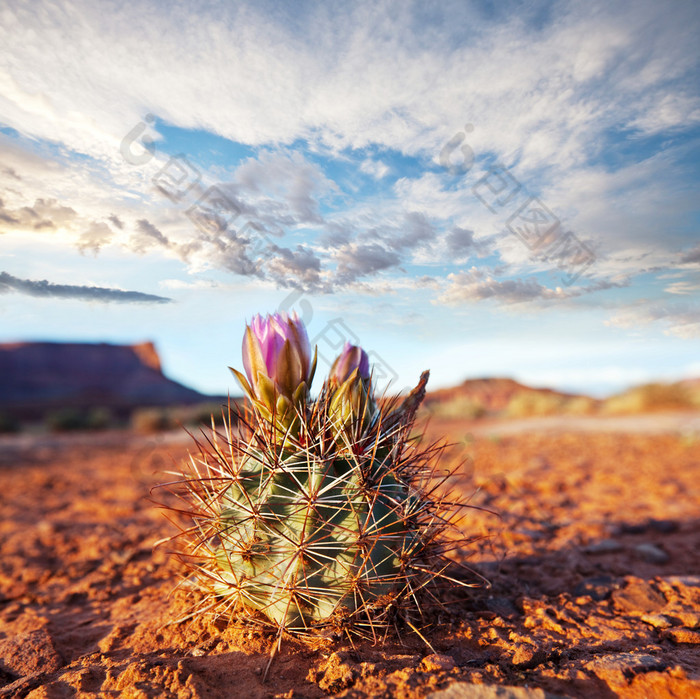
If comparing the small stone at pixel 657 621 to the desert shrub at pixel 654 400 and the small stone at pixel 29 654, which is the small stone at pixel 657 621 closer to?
the small stone at pixel 29 654

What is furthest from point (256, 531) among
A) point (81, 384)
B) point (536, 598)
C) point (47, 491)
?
point (81, 384)

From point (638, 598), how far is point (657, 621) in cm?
35

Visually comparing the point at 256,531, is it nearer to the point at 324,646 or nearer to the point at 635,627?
the point at 324,646

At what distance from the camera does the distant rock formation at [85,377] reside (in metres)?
53.0

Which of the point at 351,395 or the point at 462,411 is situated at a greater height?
the point at 462,411

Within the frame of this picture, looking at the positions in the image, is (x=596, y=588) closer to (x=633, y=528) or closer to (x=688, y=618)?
(x=688, y=618)

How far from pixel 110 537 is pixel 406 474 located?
3325 mm

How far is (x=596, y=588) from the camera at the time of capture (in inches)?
120

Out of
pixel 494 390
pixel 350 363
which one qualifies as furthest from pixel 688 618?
pixel 494 390

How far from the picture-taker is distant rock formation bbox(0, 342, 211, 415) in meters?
53.0

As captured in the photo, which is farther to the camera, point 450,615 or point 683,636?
point 450,615

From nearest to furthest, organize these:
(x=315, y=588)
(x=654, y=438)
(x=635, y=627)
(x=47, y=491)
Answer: (x=315, y=588) → (x=635, y=627) → (x=47, y=491) → (x=654, y=438)

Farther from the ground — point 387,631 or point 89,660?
point 387,631

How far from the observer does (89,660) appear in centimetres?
229
